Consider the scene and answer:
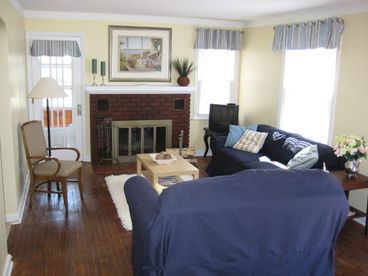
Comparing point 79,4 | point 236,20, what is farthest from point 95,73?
point 236,20

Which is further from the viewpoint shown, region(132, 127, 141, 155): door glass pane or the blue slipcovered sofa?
region(132, 127, 141, 155): door glass pane

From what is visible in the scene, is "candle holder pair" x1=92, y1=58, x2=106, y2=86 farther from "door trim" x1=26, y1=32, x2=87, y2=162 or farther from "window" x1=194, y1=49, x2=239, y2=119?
"window" x1=194, y1=49, x2=239, y2=119

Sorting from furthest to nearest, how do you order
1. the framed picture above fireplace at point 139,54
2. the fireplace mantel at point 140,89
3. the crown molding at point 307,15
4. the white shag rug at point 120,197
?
the framed picture above fireplace at point 139,54 < the fireplace mantel at point 140,89 < the crown molding at point 307,15 < the white shag rug at point 120,197

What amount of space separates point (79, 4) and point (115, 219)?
289 cm

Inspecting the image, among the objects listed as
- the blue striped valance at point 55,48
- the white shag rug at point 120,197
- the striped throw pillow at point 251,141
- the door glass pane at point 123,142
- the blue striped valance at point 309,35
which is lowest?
the white shag rug at point 120,197

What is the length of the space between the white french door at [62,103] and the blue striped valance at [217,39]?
205 cm

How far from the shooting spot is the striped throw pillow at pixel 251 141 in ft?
18.3

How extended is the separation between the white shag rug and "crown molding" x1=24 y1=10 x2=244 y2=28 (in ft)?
8.34

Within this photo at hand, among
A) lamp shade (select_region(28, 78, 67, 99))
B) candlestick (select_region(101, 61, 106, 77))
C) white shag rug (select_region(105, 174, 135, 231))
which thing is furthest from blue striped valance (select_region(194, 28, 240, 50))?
lamp shade (select_region(28, 78, 67, 99))

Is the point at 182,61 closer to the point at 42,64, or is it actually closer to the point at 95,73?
the point at 95,73

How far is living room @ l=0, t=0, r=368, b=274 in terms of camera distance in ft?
13.2

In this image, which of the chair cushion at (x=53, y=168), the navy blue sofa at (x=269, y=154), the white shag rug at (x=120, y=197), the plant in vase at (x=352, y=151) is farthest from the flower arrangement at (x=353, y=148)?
the chair cushion at (x=53, y=168)

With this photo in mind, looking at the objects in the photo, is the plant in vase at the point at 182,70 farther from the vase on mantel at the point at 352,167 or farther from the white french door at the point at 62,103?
the vase on mantel at the point at 352,167

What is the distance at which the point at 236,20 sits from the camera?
263 inches
